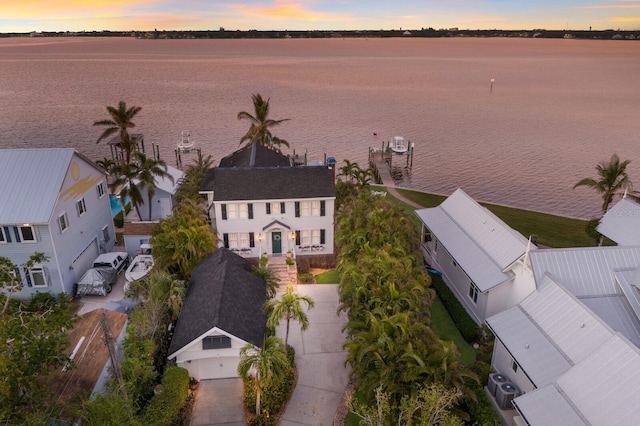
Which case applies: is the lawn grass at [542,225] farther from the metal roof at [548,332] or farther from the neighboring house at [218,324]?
the neighboring house at [218,324]

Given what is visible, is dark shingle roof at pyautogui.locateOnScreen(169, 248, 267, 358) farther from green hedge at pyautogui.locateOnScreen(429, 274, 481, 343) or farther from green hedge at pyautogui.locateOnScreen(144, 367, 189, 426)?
green hedge at pyautogui.locateOnScreen(429, 274, 481, 343)

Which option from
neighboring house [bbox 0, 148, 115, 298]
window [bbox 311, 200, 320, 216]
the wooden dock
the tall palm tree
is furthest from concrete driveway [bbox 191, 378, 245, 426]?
the wooden dock

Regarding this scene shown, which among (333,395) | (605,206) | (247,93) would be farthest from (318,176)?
(247,93)

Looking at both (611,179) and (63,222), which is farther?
(611,179)

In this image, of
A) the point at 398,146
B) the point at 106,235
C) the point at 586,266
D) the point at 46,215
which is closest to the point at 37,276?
the point at 46,215

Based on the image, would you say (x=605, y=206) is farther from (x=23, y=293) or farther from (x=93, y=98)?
(x=93, y=98)

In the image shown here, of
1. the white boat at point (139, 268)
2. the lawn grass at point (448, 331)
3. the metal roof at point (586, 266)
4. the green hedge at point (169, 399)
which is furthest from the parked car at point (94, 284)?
the metal roof at point (586, 266)

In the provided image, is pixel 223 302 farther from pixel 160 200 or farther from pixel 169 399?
pixel 160 200
